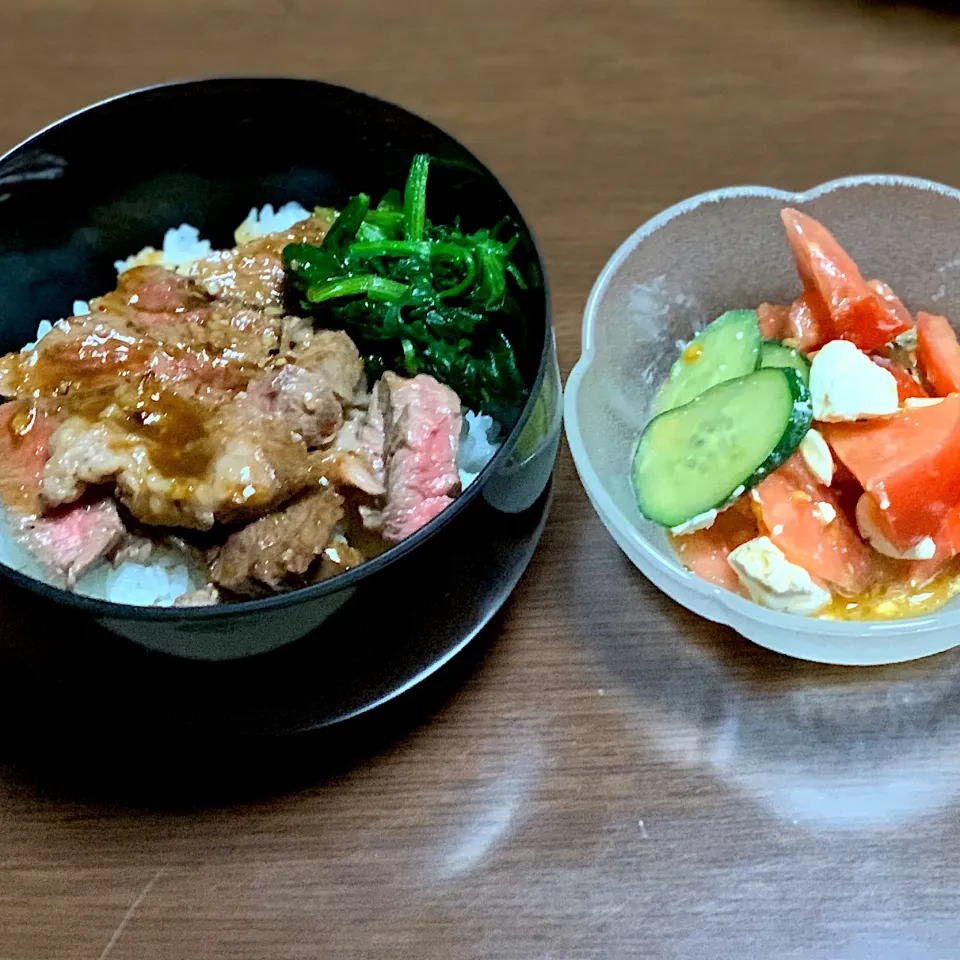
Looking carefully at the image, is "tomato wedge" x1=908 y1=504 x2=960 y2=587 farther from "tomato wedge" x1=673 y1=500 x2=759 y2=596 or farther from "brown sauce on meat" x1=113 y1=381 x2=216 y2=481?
"brown sauce on meat" x1=113 y1=381 x2=216 y2=481

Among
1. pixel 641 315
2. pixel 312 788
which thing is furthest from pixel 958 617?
pixel 312 788

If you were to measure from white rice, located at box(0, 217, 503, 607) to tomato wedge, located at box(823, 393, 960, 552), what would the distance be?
17.3 inches

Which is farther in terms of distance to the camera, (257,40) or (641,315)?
(257,40)

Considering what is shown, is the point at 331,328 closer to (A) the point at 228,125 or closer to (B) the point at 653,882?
(A) the point at 228,125

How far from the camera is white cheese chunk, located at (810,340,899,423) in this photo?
3.88 feet

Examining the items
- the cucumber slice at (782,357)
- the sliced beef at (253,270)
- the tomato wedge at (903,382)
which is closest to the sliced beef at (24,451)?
the sliced beef at (253,270)

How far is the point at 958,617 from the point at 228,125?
1.21 m

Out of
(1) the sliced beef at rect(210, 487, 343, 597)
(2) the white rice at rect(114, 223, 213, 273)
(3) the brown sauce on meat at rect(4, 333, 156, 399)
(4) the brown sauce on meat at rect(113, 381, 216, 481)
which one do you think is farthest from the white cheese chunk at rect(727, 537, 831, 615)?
(2) the white rice at rect(114, 223, 213, 273)

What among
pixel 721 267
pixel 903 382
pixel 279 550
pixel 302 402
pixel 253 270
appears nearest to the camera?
pixel 279 550

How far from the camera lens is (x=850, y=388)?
1190 mm

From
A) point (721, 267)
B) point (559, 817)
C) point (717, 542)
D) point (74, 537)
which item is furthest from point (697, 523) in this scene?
point (74, 537)

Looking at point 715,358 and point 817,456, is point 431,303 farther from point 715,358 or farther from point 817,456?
point 817,456

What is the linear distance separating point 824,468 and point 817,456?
2cm

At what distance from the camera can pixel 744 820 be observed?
1.12 metres
